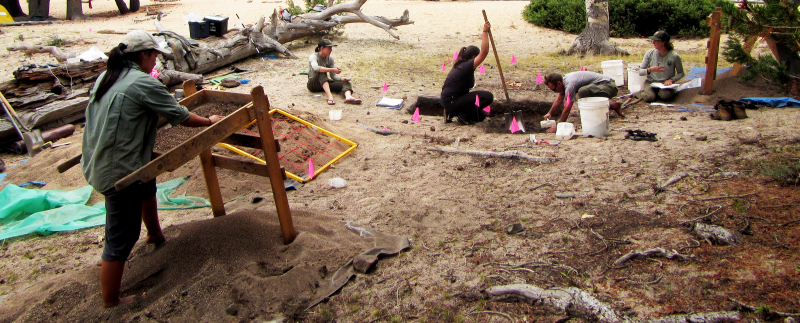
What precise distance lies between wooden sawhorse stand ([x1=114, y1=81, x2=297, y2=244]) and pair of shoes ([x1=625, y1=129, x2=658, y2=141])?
152 inches

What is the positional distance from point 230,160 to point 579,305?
7.74 ft

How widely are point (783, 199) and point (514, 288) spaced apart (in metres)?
2.22

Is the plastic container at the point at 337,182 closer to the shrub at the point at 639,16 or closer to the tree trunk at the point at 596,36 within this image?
the tree trunk at the point at 596,36

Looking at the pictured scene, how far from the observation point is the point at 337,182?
477 centimetres

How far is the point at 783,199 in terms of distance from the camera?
11.6 ft

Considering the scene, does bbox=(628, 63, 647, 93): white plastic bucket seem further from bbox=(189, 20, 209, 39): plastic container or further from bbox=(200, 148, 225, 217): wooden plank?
bbox=(189, 20, 209, 39): plastic container

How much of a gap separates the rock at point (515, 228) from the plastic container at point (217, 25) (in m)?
8.18

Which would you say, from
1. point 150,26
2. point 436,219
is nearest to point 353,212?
point 436,219

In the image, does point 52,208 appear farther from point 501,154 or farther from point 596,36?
point 596,36

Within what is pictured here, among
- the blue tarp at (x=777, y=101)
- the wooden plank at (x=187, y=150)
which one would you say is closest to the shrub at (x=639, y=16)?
the blue tarp at (x=777, y=101)

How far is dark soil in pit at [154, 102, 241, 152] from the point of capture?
511cm

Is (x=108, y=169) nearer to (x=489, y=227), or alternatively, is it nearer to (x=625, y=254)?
(x=489, y=227)

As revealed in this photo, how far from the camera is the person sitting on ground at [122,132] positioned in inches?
104

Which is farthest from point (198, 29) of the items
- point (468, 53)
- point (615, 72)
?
point (615, 72)
